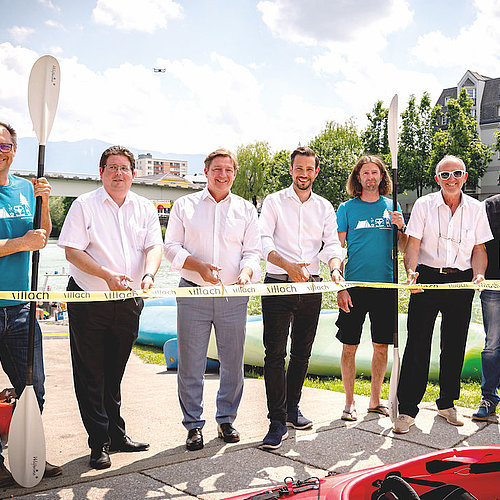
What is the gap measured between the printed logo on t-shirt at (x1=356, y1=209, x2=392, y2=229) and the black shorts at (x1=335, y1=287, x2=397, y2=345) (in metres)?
0.51

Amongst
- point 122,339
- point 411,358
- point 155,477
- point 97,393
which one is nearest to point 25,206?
point 122,339

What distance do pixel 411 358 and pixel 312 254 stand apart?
3.84 feet

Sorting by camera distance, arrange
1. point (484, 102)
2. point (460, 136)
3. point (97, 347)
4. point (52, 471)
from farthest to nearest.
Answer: point (484, 102)
point (460, 136)
point (97, 347)
point (52, 471)

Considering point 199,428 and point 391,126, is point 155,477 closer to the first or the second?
point 199,428

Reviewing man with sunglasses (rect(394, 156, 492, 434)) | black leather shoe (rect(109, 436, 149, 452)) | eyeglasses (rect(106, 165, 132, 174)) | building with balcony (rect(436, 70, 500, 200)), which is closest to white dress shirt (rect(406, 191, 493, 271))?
man with sunglasses (rect(394, 156, 492, 434))

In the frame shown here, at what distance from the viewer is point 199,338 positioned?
4.05 m

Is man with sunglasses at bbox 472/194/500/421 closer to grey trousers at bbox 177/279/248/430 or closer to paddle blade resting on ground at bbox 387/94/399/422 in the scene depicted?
paddle blade resting on ground at bbox 387/94/399/422

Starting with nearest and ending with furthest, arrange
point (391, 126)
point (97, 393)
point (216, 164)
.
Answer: point (97, 393), point (216, 164), point (391, 126)

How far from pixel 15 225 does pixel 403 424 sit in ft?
10.3

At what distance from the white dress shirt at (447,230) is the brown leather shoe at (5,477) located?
10.8ft

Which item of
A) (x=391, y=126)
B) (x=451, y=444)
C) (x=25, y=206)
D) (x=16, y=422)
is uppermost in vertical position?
(x=391, y=126)

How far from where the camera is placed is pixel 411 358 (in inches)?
179

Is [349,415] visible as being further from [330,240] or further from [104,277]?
[104,277]

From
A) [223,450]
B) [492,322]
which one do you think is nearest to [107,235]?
[223,450]
